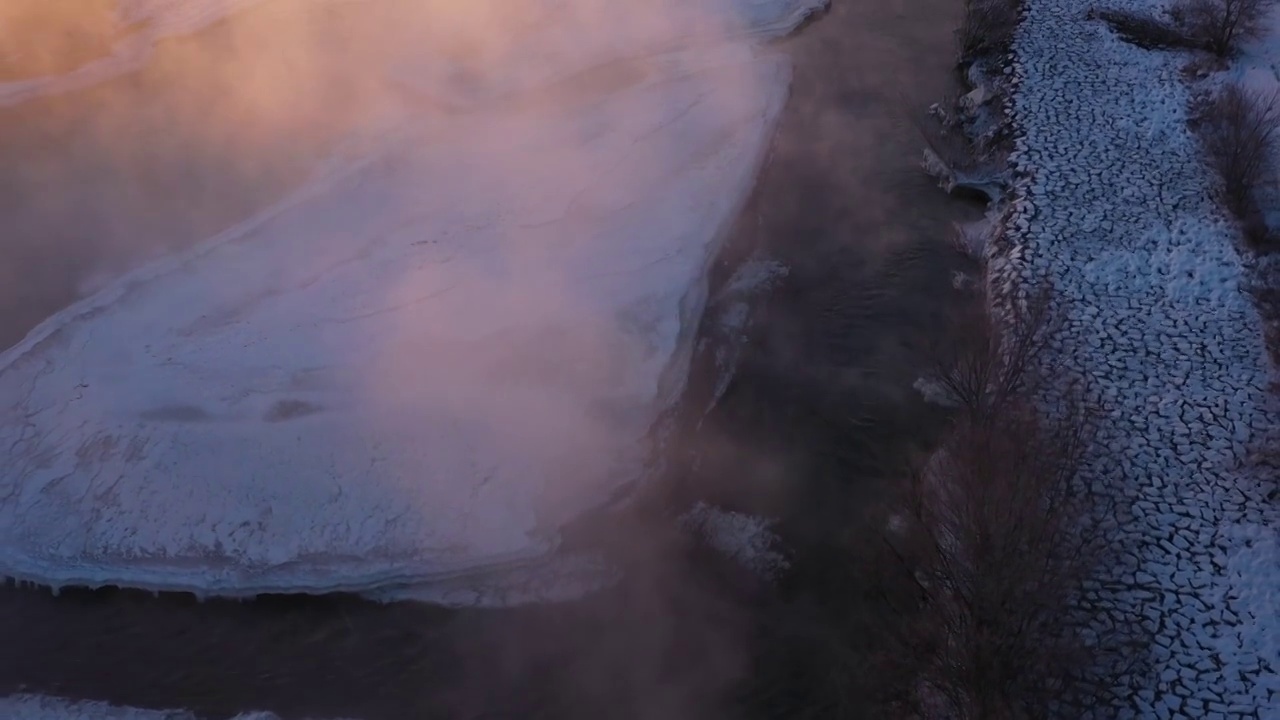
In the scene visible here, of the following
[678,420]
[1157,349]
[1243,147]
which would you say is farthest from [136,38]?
[1243,147]

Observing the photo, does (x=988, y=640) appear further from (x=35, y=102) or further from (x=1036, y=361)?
(x=35, y=102)

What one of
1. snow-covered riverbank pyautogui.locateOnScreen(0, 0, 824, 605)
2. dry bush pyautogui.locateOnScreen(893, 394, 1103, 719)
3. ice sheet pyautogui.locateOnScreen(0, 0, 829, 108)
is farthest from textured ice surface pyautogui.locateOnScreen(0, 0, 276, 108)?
dry bush pyautogui.locateOnScreen(893, 394, 1103, 719)

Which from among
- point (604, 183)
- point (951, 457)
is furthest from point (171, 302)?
point (951, 457)

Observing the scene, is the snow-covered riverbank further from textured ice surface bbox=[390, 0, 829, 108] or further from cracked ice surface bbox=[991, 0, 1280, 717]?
cracked ice surface bbox=[991, 0, 1280, 717]

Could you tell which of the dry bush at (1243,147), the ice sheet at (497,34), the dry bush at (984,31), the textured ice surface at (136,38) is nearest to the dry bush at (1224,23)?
the dry bush at (1243,147)

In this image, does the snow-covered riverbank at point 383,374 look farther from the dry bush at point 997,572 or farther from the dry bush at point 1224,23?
the dry bush at point 1224,23
